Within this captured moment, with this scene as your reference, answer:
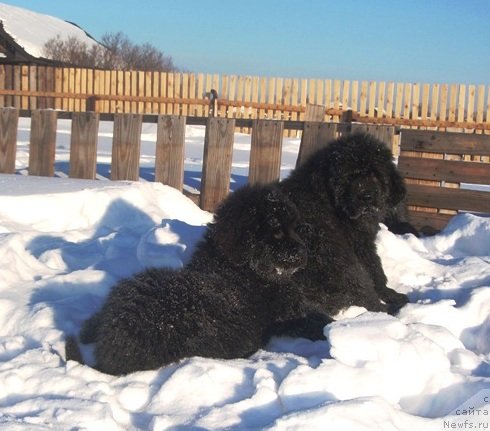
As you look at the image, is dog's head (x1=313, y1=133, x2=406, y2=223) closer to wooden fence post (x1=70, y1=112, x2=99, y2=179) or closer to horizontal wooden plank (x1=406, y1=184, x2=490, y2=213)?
horizontal wooden plank (x1=406, y1=184, x2=490, y2=213)

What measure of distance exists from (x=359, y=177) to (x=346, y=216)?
0.32 metres

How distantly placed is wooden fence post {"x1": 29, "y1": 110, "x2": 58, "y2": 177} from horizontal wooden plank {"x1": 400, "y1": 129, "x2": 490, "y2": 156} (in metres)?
4.98

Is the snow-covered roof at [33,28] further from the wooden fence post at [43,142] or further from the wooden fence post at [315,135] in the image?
the wooden fence post at [315,135]

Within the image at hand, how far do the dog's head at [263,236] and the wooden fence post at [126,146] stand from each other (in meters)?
5.22

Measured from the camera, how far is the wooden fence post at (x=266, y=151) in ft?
28.2

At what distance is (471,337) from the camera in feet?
15.4

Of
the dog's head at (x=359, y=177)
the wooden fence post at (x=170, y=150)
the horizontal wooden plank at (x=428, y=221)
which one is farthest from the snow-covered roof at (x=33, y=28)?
the dog's head at (x=359, y=177)

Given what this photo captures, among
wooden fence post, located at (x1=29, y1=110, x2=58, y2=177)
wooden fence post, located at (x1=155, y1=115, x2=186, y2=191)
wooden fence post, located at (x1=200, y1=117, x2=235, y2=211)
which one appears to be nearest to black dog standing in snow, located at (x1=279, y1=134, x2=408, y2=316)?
wooden fence post, located at (x1=200, y1=117, x2=235, y2=211)

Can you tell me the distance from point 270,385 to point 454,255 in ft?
15.0

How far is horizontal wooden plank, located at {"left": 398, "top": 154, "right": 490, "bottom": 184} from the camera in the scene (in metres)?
8.75

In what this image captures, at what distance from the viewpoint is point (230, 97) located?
22.2 metres

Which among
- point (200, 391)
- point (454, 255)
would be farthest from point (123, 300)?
point (454, 255)

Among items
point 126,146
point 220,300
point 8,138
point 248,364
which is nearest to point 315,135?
point 126,146

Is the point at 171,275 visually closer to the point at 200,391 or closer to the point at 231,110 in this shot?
the point at 200,391
